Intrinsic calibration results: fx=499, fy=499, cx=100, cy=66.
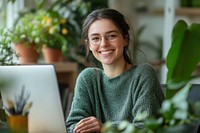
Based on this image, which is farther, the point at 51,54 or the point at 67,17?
the point at 67,17

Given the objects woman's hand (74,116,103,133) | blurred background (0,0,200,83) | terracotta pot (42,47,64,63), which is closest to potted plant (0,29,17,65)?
woman's hand (74,116,103,133)

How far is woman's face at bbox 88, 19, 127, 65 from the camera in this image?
6.17 ft

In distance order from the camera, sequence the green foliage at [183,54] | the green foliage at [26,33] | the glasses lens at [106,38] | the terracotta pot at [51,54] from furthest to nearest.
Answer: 1. the terracotta pot at [51,54]
2. the green foliage at [26,33]
3. the glasses lens at [106,38]
4. the green foliage at [183,54]

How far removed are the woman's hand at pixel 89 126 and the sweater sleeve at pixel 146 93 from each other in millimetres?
138

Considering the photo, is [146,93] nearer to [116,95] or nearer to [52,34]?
[116,95]

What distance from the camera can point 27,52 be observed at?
3.64 m

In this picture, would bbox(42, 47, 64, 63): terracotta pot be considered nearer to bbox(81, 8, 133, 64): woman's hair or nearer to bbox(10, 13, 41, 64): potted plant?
bbox(10, 13, 41, 64): potted plant

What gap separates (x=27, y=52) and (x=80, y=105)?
70.1 inches

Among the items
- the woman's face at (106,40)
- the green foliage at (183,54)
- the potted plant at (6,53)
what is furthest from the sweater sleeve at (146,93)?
the potted plant at (6,53)

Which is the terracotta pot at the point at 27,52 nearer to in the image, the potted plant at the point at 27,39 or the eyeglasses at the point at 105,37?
the potted plant at the point at 27,39

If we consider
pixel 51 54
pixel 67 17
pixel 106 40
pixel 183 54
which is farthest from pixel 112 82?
pixel 67 17

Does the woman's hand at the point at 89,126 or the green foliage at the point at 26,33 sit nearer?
the woman's hand at the point at 89,126

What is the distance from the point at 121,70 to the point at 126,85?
7 centimetres

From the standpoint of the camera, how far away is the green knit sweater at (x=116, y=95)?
1829 mm
